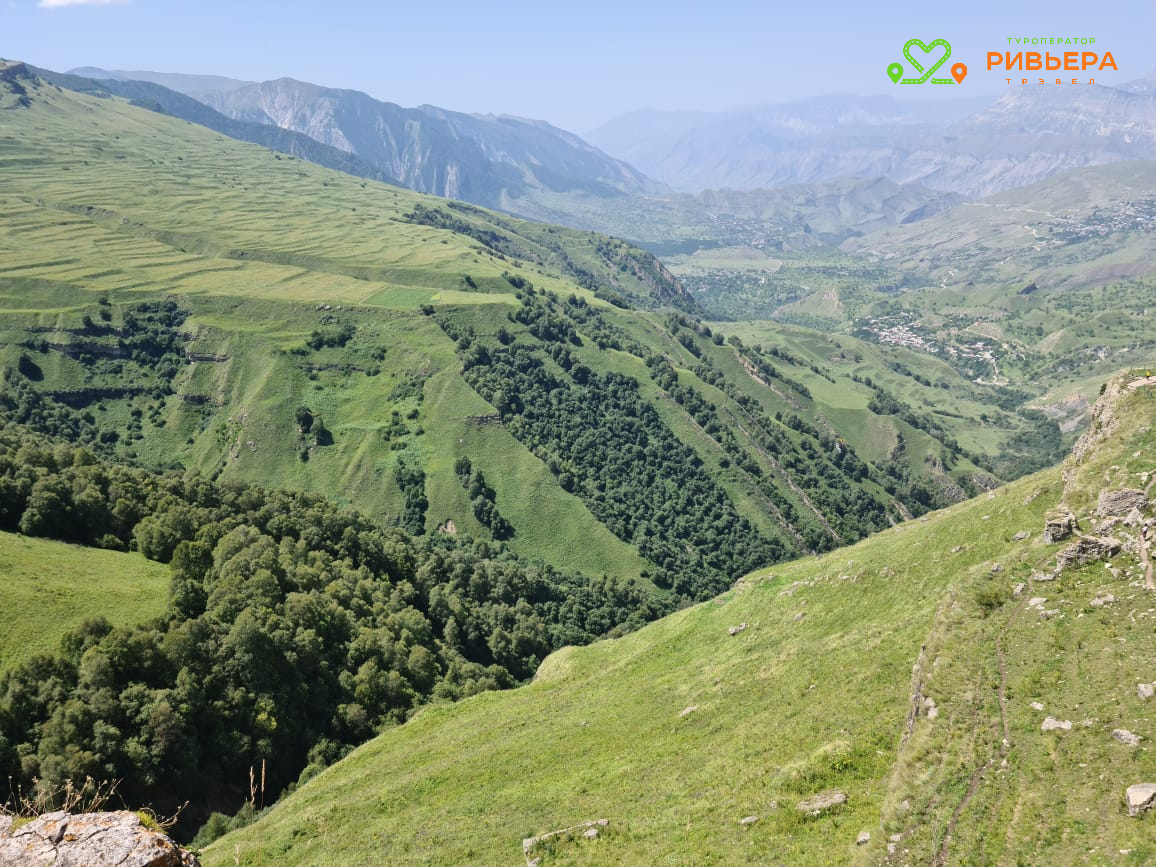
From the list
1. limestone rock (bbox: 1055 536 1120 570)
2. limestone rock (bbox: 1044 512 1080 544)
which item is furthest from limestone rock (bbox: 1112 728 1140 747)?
limestone rock (bbox: 1044 512 1080 544)

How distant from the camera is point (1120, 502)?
166ft

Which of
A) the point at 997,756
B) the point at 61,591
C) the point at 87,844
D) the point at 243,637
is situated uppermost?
the point at 87,844

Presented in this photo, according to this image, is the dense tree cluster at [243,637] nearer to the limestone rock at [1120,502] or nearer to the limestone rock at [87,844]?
the limestone rock at [87,844]

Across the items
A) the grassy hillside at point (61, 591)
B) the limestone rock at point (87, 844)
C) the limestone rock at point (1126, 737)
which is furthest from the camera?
the grassy hillside at point (61, 591)

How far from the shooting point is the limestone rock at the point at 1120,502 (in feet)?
161

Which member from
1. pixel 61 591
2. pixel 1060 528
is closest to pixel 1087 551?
pixel 1060 528

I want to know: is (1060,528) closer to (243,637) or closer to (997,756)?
(997,756)

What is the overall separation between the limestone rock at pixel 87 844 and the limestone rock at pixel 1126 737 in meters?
39.1

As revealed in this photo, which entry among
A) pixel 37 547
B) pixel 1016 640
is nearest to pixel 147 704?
pixel 37 547

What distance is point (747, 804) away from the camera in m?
40.2

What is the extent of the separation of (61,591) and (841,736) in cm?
10355

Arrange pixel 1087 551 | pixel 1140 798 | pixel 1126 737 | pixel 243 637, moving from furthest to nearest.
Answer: pixel 243 637
pixel 1087 551
pixel 1126 737
pixel 1140 798

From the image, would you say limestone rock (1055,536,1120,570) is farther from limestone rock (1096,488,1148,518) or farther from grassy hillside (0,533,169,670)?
grassy hillside (0,533,169,670)

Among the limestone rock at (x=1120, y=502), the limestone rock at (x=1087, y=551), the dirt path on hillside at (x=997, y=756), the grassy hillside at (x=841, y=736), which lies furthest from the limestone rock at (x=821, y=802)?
the limestone rock at (x=1120, y=502)
